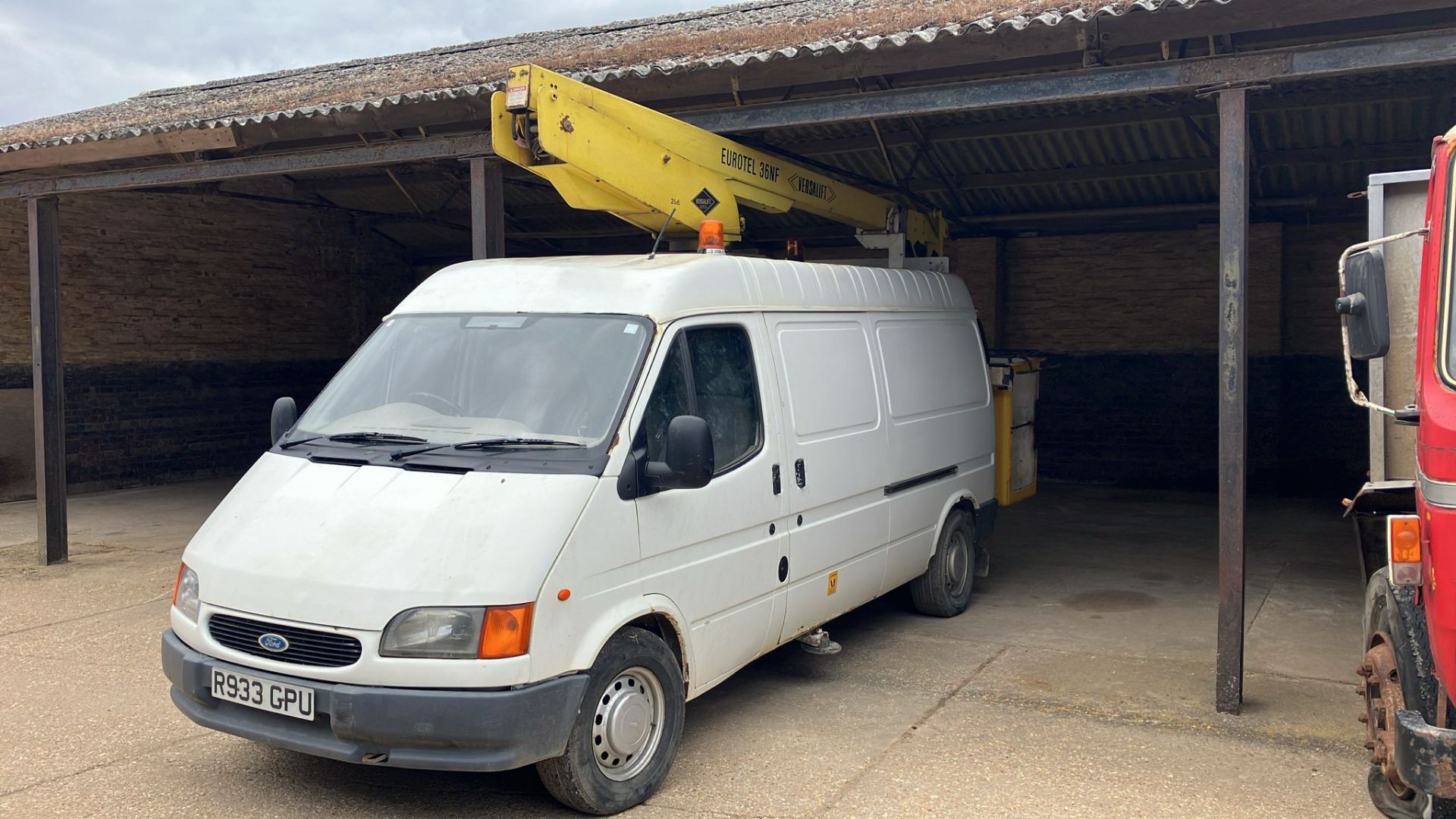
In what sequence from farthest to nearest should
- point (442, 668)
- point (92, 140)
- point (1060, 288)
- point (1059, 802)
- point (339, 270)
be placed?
point (339, 270) < point (1060, 288) < point (92, 140) < point (1059, 802) < point (442, 668)

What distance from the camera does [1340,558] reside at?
9398 mm

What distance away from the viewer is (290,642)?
4020mm

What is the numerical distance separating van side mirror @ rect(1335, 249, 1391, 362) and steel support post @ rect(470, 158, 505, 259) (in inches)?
212

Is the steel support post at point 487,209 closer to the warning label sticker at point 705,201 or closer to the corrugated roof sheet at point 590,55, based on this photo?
the corrugated roof sheet at point 590,55

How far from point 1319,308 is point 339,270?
510 inches

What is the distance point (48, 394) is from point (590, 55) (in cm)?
535

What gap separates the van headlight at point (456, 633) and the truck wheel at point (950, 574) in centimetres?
385

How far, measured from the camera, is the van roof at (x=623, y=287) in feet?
16.0

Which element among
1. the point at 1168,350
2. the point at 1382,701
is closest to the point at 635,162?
the point at 1382,701

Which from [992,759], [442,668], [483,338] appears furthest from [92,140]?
[992,759]

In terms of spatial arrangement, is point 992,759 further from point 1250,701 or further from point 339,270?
point 339,270

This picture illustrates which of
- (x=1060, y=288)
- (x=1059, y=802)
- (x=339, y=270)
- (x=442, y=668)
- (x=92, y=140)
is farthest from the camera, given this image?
(x=339, y=270)

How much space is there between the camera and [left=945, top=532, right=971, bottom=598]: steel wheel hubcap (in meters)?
7.42

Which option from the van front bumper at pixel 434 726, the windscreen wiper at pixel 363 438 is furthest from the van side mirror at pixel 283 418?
the van front bumper at pixel 434 726
